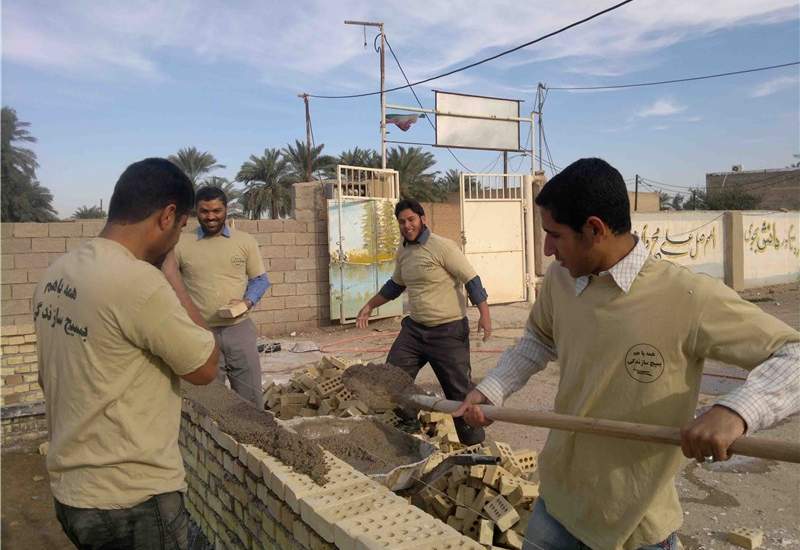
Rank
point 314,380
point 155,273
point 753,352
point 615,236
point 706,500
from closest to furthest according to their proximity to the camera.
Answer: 1. point 753,352
2. point 615,236
3. point 155,273
4. point 706,500
5. point 314,380

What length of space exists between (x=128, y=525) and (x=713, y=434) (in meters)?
1.69

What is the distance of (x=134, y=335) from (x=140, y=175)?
0.51m

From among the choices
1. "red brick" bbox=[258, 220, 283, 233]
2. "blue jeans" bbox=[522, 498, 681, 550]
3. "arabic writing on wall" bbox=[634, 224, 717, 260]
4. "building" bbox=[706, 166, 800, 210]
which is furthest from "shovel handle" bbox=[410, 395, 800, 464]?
"building" bbox=[706, 166, 800, 210]

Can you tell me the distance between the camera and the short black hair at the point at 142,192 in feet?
6.43

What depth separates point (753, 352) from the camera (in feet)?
5.08

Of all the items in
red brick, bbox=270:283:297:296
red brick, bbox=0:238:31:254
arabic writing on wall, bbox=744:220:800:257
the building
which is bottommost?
red brick, bbox=270:283:297:296

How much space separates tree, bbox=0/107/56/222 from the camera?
2230cm

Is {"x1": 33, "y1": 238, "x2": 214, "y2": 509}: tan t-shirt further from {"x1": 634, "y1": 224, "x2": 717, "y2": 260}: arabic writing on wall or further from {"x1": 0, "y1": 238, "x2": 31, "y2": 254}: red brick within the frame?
{"x1": 634, "y1": 224, "x2": 717, "y2": 260}: arabic writing on wall

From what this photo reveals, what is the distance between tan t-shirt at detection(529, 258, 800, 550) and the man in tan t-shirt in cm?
116

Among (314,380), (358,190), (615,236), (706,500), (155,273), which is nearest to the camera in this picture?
(615,236)

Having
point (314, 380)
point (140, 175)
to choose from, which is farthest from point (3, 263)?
point (140, 175)

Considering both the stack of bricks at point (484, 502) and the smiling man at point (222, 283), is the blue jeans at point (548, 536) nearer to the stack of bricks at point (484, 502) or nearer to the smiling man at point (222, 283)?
the stack of bricks at point (484, 502)

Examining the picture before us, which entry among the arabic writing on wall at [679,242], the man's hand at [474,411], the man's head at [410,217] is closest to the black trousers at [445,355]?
the man's head at [410,217]

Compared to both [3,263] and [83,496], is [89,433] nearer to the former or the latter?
[83,496]
